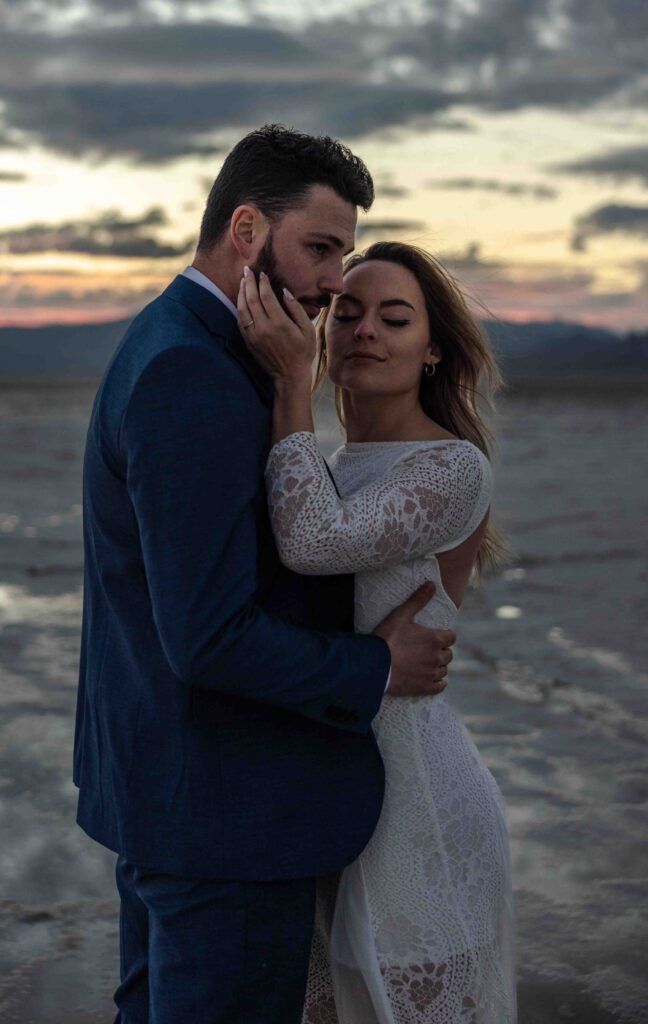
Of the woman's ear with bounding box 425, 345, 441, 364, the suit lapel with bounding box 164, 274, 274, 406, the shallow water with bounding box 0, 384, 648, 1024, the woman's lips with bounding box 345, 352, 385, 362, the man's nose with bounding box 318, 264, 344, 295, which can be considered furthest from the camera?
the shallow water with bounding box 0, 384, 648, 1024

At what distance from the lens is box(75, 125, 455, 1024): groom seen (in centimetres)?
205

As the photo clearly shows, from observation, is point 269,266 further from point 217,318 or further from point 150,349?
point 150,349

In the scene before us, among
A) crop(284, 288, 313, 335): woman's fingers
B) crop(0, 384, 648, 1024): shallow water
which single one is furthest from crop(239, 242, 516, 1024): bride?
crop(0, 384, 648, 1024): shallow water

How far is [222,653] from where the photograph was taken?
6.73ft

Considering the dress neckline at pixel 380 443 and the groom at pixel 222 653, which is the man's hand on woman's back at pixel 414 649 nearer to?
the groom at pixel 222 653

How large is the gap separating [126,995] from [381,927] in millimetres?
530

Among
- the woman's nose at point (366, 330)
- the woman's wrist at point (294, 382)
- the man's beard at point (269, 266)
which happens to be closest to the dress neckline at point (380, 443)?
the woman's nose at point (366, 330)

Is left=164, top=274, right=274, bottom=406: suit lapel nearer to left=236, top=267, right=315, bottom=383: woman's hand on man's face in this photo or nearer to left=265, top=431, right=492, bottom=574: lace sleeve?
left=236, top=267, right=315, bottom=383: woman's hand on man's face

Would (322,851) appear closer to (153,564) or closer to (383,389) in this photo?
(153,564)

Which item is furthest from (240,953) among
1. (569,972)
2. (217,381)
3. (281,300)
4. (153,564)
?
(569,972)

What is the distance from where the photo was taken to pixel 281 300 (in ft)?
7.61

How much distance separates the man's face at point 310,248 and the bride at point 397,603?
0.04 meters

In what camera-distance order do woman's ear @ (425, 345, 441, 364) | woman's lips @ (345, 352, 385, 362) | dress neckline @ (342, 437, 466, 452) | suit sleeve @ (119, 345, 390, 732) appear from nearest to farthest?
suit sleeve @ (119, 345, 390, 732), dress neckline @ (342, 437, 466, 452), woman's lips @ (345, 352, 385, 362), woman's ear @ (425, 345, 441, 364)

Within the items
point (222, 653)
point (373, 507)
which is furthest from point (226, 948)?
point (373, 507)
